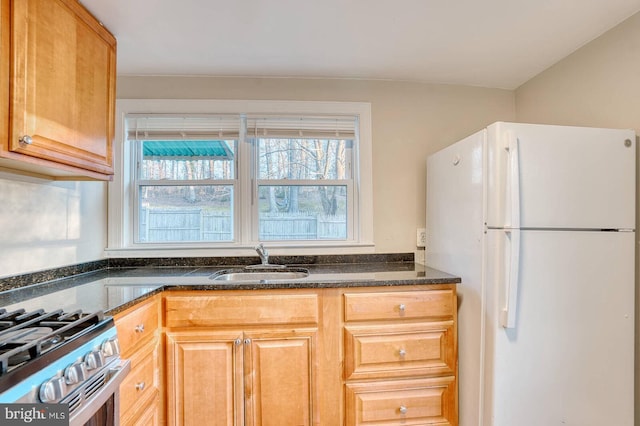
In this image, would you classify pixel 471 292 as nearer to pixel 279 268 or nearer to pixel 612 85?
pixel 279 268

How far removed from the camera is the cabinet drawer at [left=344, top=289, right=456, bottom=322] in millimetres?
1532

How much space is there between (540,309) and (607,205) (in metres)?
0.57

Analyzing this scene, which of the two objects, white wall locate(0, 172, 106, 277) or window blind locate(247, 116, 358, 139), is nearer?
white wall locate(0, 172, 106, 277)

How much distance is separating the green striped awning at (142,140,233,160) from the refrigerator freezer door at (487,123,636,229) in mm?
1624

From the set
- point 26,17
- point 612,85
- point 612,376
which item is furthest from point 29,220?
point 612,85

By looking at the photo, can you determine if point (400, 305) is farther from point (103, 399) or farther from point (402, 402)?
point (103, 399)

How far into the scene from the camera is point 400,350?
5.08 feet

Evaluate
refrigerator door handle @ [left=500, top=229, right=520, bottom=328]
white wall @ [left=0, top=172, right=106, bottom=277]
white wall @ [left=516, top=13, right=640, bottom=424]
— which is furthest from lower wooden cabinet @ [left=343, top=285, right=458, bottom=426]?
white wall @ [left=0, top=172, right=106, bottom=277]

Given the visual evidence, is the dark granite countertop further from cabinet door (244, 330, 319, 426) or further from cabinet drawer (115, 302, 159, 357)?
cabinet door (244, 330, 319, 426)

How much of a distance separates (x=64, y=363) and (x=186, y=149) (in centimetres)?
159

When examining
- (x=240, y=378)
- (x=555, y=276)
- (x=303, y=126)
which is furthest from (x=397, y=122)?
(x=240, y=378)

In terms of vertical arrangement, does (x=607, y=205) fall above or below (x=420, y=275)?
above

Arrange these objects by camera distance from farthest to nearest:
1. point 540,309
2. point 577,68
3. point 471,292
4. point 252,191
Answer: point 252,191 → point 577,68 → point 471,292 → point 540,309

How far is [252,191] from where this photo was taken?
6.94 feet
